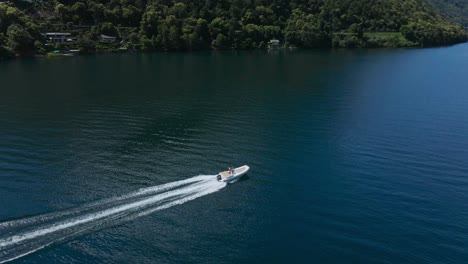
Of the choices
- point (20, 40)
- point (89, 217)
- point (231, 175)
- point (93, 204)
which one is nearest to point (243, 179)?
point (231, 175)

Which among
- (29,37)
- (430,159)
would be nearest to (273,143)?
(430,159)

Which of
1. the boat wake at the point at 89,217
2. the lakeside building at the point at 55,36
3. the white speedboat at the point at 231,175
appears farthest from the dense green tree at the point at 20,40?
the white speedboat at the point at 231,175

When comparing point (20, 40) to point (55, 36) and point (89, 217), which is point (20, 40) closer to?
point (55, 36)

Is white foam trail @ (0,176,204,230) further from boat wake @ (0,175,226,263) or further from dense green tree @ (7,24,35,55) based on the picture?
dense green tree @ (7,24,35,55)

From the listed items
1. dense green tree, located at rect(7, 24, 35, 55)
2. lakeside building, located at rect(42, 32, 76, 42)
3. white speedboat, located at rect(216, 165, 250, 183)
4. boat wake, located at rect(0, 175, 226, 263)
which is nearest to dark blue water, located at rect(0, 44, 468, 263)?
boat wake, located at rect(0, 175, 226, 263)

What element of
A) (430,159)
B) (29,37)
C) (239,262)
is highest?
(29,37)

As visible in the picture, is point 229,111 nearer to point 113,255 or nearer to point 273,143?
point 273,143
